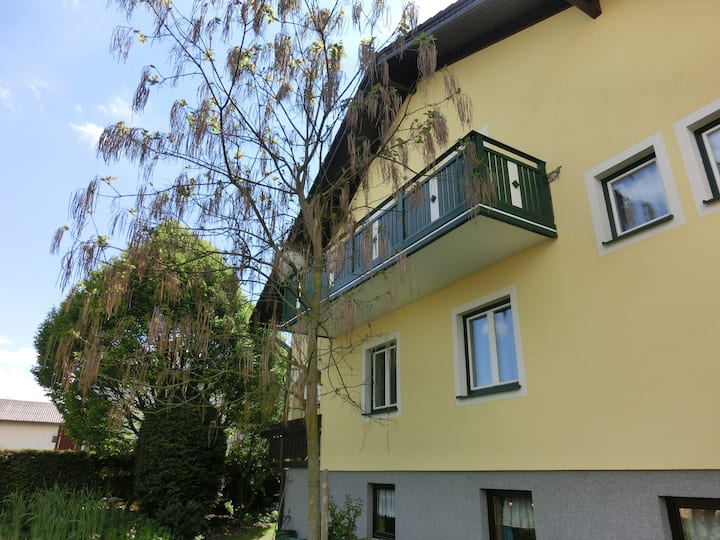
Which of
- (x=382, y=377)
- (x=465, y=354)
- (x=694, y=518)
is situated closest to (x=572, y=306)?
(x=465, y=354)

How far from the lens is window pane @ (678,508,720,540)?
4512 millimetres

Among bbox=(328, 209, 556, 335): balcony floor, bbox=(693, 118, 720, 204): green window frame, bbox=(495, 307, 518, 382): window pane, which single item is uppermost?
bbox=(693, 118, 720, 204): green window frame

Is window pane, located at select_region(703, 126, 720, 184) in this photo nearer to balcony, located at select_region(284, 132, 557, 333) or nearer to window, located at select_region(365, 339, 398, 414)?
balcony, located at select_region(284, 132, 557, 333)

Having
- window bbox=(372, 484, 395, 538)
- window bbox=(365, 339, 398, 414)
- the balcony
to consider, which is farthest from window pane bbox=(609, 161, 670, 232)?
window bbox=(372, 484, 395, 538)

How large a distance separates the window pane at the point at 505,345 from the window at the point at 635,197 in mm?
1915

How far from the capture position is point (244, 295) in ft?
20.0

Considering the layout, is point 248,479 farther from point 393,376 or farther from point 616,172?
point 616,172

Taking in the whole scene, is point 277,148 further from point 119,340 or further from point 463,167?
point 119,340

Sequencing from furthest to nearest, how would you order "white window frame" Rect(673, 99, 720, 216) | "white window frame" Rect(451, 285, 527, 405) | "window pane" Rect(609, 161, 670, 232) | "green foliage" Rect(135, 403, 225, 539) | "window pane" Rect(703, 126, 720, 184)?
"green foliage" Rect(135, 403, 225, 539) → "white window frame" Rect(451, 285, 527, 405) → "window pane" Rect(609, 161, 670, 232) → "window pane" Rect(703, 126, 720, 184) → "white window frame" Rect(673, 99, 720, 216)

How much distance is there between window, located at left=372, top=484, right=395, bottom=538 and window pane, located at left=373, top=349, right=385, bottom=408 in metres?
1.53

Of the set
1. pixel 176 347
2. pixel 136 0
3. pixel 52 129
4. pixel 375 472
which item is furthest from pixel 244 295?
pixel 375 472

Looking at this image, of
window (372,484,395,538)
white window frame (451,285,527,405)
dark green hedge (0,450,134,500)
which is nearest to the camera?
white window frame (451,285,527,405)

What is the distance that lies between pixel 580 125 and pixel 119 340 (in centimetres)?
647

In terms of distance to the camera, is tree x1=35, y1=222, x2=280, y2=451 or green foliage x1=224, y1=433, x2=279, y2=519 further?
green foliage x1=224, y1=433, x2=279, y2=519
